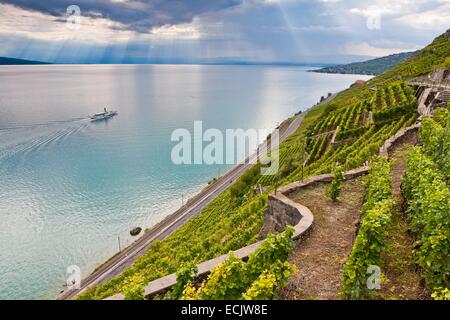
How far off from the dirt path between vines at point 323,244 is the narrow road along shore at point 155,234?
25.9 m

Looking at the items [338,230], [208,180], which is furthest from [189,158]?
[338,230]

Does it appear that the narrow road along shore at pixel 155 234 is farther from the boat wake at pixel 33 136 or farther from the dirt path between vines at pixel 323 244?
the boat wake at pixel 33 136

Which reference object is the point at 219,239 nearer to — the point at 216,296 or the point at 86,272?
the point at 216,296

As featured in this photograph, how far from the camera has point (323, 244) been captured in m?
10.6

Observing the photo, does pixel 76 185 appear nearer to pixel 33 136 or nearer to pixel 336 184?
Answer: pixel 33 136

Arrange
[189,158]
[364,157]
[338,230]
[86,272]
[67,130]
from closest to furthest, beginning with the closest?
[338,230]
[364,157]
[86,272]
[189,158]
[67,130]

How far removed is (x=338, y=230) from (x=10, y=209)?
52.6 m

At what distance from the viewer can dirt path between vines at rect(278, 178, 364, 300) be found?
8398mm

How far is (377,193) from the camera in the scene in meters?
10.6

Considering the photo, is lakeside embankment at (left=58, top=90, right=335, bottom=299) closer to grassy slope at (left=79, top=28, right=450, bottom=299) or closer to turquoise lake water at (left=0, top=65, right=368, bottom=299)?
turquoise lake water at (left=0, top=65, right=368, bottom=299)

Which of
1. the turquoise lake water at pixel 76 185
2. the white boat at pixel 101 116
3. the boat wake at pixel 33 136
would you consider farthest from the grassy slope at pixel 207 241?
the white boat at pixel 101 116

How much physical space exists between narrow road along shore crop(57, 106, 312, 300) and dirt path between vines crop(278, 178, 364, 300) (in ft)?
85.1

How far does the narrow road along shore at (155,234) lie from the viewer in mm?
32875
